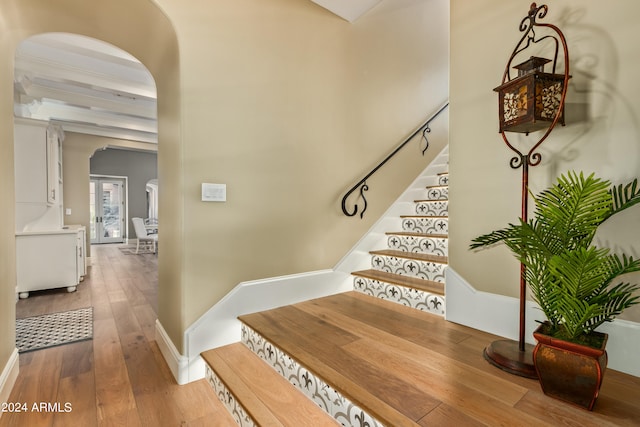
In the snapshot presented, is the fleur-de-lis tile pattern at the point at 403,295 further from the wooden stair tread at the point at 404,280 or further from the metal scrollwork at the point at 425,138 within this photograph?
the metal scrollwork at the point at 425,138

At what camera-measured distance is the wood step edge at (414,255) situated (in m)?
2.33

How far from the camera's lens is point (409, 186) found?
333cm

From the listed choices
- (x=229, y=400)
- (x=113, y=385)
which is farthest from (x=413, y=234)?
(x=113, y=385)

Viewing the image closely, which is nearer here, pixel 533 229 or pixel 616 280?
pixel 533 229

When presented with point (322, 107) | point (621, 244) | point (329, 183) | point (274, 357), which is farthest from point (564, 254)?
point (322, 107)

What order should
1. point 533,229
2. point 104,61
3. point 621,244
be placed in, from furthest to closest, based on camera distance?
point 104,61 < point 621,244 < point 533,229

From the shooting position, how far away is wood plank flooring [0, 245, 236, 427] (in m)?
1.57

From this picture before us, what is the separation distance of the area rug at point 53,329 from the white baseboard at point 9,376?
440 mm

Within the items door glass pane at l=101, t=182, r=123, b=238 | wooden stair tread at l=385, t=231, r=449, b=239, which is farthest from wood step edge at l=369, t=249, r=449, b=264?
door glass pane at l=101, t=182, r=123, b=238

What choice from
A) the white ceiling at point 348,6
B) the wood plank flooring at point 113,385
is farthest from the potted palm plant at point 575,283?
the white ceiling at point 348,6

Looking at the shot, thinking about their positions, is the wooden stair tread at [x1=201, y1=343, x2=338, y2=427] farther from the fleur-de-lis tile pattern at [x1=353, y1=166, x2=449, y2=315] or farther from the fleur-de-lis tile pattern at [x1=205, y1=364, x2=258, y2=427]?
the fleur-de-lis tile pattern at [x1=353, y1=166, x2=449, y2=315]

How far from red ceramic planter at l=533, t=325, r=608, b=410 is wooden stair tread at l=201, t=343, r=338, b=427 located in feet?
2.90

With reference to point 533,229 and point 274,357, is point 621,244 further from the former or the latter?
point 274,357

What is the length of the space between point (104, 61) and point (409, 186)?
392 cm
